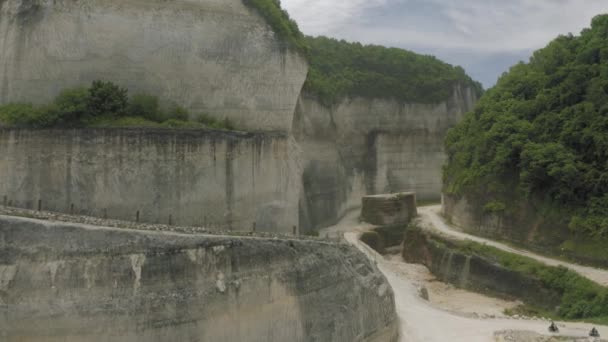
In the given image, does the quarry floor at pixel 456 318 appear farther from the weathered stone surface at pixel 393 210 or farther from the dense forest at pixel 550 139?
the weathered stone surface at pixel 393 210

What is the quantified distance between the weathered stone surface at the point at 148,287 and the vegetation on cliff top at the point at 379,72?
32483 millimetres

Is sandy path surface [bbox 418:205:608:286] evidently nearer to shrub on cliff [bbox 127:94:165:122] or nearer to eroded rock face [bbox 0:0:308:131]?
eroded rock face [bbox 0:0:308:131]

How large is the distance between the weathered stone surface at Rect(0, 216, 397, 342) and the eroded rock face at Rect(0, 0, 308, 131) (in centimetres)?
793

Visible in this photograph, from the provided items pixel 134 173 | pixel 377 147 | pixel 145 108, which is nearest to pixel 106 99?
pixel 145 108

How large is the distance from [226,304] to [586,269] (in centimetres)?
1871

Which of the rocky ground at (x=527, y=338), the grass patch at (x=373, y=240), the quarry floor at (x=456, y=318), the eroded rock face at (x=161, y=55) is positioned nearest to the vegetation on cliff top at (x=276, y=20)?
the eroded rock face at (x=161, y=55)

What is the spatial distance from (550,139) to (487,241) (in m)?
6.71

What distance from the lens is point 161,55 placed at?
72.7ft

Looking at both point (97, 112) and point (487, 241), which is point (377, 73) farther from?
point (97, 112)

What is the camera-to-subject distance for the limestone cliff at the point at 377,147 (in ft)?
148

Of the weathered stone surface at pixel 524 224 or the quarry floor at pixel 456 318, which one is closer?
the quarry floor at pixel 456 318

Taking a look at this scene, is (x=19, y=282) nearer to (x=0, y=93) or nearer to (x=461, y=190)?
(x=0, y=93)

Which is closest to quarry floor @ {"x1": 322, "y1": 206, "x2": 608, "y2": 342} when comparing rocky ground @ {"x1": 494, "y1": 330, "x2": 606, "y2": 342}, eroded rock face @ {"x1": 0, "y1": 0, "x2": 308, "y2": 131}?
rocky ground @ {"x1": 494, "y1": 330, "x2": 606, "y2": 342}

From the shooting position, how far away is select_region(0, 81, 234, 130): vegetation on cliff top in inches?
730
